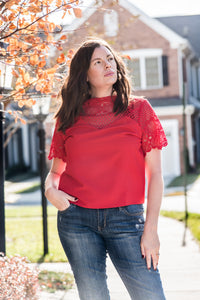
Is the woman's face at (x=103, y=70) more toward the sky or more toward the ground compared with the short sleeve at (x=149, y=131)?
more toward the sky

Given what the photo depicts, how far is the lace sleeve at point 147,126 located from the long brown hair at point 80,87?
8 cm

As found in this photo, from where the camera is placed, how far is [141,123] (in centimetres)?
268

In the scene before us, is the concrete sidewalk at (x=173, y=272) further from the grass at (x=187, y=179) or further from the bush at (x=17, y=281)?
the grass at (x=187, y=179)

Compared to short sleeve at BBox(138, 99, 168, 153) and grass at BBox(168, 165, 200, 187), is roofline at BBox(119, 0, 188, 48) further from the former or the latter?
short sleeve at BBox(138, 99, 168, 153)

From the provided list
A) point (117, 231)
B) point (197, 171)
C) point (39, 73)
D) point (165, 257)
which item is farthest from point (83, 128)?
point (197, 171)

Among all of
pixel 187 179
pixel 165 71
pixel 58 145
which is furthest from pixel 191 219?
pixel 165 71

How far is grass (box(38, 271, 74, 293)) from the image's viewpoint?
5.43 meters

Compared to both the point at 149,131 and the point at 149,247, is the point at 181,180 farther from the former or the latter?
the point at 149,247

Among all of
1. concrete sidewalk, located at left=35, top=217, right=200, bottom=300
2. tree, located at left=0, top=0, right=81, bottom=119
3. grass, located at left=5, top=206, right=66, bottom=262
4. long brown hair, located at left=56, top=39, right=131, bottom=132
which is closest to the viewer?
long brown hair, located at left=56, top=39, right=131, bottom=132

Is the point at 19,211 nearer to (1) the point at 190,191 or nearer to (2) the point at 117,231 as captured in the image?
(1) the point at 190,191

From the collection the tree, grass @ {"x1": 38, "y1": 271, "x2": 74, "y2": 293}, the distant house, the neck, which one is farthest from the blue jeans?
the distant house

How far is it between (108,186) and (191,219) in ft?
25.6

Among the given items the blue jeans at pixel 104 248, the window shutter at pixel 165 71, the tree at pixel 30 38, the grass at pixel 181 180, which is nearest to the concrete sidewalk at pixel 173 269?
the tree at pixel 30 38

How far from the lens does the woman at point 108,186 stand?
2.56 m
